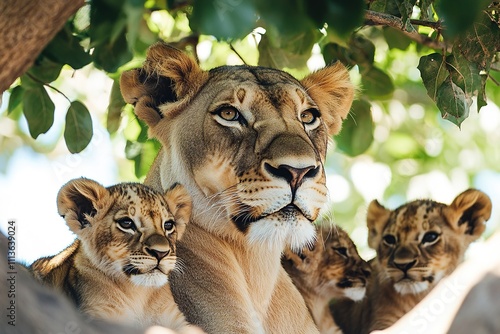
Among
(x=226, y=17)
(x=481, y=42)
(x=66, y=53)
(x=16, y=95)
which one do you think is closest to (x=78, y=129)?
(x=66, y=53)

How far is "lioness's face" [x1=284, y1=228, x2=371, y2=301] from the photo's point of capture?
477 centimetres

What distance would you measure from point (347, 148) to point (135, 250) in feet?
7.38

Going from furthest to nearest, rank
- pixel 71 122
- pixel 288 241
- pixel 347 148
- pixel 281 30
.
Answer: pixel 347 148 < pixel 71 122 < pixel 288 241 < pixel 281 30

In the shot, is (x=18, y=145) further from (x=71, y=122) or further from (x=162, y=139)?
(x=162, y=139)

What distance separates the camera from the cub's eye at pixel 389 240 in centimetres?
496

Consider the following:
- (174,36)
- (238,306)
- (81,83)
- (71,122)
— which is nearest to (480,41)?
(238,306)

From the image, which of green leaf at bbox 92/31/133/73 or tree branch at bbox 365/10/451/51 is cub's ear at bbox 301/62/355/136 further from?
green leaf at bbox 92/31/133/73

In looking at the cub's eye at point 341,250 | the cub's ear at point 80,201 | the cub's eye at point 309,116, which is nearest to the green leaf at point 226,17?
the cub's ear at point 80,201

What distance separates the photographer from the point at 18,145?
29.0 feet

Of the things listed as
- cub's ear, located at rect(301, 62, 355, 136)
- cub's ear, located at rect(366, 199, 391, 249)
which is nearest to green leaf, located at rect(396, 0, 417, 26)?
cub's ear, located at rect(301, 62, 355, 136)

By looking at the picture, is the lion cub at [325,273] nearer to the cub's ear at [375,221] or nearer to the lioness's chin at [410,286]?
the lioness's chin at [410,286]

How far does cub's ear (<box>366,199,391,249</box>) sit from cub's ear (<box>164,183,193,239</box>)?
1.62 meters

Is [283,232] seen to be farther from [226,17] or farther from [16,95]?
[16,95]

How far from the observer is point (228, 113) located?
3936 millimetres
